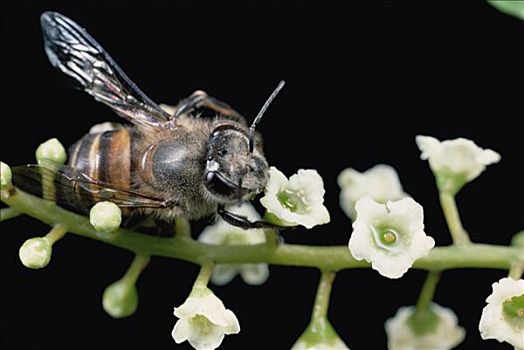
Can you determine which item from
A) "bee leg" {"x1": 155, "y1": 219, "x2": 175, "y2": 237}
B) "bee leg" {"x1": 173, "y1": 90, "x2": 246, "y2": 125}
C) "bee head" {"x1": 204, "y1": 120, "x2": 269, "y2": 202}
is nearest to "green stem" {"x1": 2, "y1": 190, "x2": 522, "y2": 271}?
"bee leg" {"x1": 155, "y1": 219, "x2": 175, "y2": 237}

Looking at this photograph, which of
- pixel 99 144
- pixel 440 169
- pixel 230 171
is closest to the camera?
pixel 230 171

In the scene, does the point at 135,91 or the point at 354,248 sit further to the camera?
the point at 135,91

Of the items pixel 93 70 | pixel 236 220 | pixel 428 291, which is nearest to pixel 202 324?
pixel 236 220

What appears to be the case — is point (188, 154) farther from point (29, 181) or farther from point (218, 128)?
point (29, 181)

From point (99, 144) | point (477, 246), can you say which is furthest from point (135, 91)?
point (477, 246)

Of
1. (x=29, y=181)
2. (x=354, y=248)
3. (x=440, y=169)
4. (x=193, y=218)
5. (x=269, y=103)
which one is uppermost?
(x=440, y=169)

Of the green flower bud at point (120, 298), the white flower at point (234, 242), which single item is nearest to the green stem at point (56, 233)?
the green flower bud at point (120, 298)
